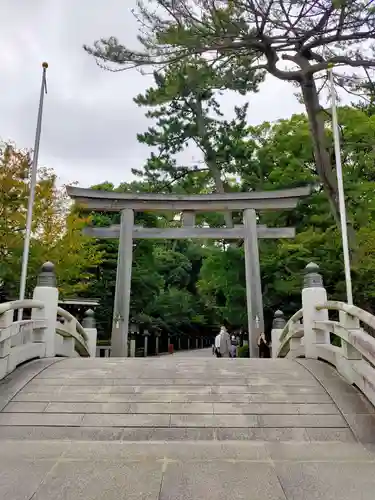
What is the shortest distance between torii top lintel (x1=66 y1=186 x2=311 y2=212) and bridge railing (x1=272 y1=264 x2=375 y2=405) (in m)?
5.50

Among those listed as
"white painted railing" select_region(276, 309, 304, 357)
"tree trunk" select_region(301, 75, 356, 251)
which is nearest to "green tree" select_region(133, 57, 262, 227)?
"tree trunk" select_region(301, 75, 356, 251)

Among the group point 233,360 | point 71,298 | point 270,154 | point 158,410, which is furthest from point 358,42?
point 71,298

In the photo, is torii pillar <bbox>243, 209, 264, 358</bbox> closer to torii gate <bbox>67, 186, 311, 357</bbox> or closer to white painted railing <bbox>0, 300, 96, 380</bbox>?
torii gate <bbox>67, 186, 311, 357</bbox>

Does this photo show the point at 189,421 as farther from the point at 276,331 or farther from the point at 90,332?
the point at 276,331

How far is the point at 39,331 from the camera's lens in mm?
7371

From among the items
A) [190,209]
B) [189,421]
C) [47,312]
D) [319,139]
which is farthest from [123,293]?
[189,421]

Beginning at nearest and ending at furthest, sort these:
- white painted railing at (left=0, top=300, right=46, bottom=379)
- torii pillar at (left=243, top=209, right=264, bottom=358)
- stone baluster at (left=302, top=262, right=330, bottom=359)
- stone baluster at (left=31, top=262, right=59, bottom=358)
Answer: white painted railing at (left=0, top=300, right=46, bottom=379) < stone baluster at (left=302, top=262, right=330, bottom=359) < stone baluster at (left=31, top=262, right=59, bottom=358) < torii pillar at (left=243, top=209, right=264, bottom=358)

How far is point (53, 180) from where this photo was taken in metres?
16.1

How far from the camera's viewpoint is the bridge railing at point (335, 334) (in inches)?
192

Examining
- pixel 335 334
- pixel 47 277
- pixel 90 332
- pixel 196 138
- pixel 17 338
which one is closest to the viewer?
pixel 335 334

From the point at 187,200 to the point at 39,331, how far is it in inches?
305

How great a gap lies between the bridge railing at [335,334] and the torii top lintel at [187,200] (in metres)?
5.50

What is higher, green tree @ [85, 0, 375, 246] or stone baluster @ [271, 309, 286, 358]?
green tree @ [85, 0, 375, 246]

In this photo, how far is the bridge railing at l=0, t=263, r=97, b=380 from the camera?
5688 millimetres
